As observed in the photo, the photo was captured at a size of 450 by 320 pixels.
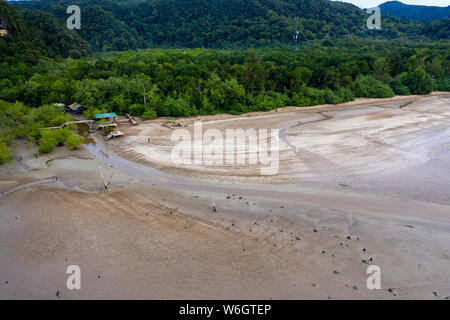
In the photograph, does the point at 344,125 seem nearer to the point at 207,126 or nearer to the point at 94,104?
the point at 207,126

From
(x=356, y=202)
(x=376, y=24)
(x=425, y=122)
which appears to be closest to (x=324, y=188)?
(x=356, y=202)

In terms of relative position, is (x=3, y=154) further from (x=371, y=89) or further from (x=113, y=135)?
(x=371, y=89)

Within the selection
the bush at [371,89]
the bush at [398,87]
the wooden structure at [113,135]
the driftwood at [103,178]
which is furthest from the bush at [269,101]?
the bush at [398,87]

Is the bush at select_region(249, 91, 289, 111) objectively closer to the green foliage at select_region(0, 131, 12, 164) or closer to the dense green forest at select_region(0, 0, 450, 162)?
the dense green forest at select_region(0, 0, 450, 162)

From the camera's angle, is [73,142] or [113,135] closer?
[73,142]
